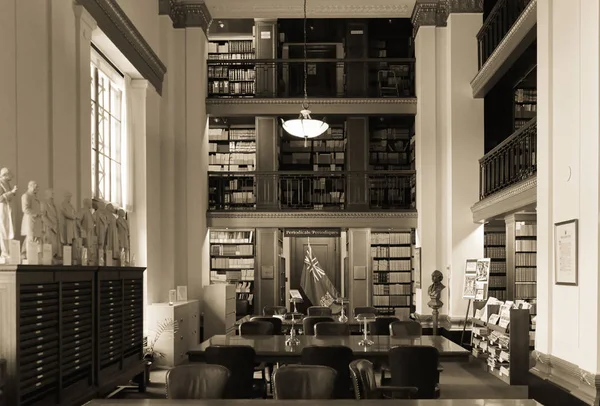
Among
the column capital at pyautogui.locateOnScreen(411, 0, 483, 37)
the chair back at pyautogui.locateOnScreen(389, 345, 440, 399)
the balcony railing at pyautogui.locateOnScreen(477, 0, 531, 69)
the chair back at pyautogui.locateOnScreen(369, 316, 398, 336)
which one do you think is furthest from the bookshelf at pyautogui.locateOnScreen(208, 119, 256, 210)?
the chair back at pyautogui.locateOnScreen(389, 345, 440, 399)

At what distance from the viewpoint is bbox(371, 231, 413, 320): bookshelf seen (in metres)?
14.6

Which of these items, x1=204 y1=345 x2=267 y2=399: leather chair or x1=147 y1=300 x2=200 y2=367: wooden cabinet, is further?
x1=147 y1=300 x2=200 y2=367: wooden cabinet

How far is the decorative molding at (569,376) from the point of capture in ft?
18.4

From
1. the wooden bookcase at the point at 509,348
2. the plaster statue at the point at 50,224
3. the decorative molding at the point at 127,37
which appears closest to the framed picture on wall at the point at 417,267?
the wooden bookcase at the point at 509,348

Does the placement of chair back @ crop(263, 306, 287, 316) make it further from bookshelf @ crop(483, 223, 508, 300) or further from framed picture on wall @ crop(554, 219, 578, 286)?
framed picture on wall @ crop(554, 219, 578, 286)

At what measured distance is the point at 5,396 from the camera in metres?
4.62

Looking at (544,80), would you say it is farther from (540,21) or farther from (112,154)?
(112,154)

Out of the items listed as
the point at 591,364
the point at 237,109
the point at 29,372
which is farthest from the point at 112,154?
the point at 591,364

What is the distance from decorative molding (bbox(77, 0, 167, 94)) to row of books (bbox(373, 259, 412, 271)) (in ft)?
18.3

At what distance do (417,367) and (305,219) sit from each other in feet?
26.4

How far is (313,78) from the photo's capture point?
1593cm

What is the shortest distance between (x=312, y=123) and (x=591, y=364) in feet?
20.7

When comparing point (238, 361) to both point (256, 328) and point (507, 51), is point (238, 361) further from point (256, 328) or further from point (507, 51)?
point (507, 51)

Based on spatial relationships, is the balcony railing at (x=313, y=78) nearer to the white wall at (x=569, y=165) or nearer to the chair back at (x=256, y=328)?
the chair back at (x=256, y=328)
